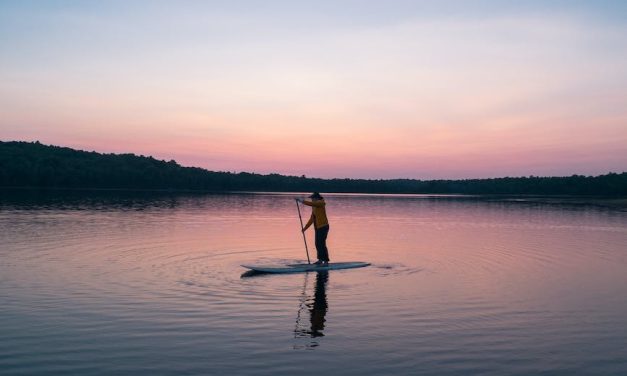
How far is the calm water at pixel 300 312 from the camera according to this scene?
9.42 meters

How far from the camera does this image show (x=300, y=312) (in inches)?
519

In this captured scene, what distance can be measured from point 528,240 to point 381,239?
9.01 meters

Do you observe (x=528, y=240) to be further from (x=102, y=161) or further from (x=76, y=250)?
(x=102, y=161)

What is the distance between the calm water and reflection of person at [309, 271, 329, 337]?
0.10ft

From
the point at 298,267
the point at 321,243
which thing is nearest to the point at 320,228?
the point at 321,243

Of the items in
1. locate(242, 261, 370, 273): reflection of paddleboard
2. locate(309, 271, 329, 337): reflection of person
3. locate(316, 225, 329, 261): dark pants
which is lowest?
locate(309, 271, 329, 337): reflection of person

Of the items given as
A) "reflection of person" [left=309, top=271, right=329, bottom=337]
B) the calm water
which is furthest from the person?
"reflection of person" [left=309, top=271, right=329, bottom=337]

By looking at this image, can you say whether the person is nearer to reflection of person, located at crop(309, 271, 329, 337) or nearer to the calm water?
the calm water

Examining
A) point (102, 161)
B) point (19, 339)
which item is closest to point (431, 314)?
point (19, 339)

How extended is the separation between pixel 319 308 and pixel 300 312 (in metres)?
0.65

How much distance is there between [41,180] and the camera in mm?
130625

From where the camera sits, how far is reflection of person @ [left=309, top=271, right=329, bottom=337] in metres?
11.7

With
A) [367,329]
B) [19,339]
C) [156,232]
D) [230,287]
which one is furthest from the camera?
[156,232]

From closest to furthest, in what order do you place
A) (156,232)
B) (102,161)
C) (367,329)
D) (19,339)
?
(19,339) → (367,329) → (156,232) → (102,161)
